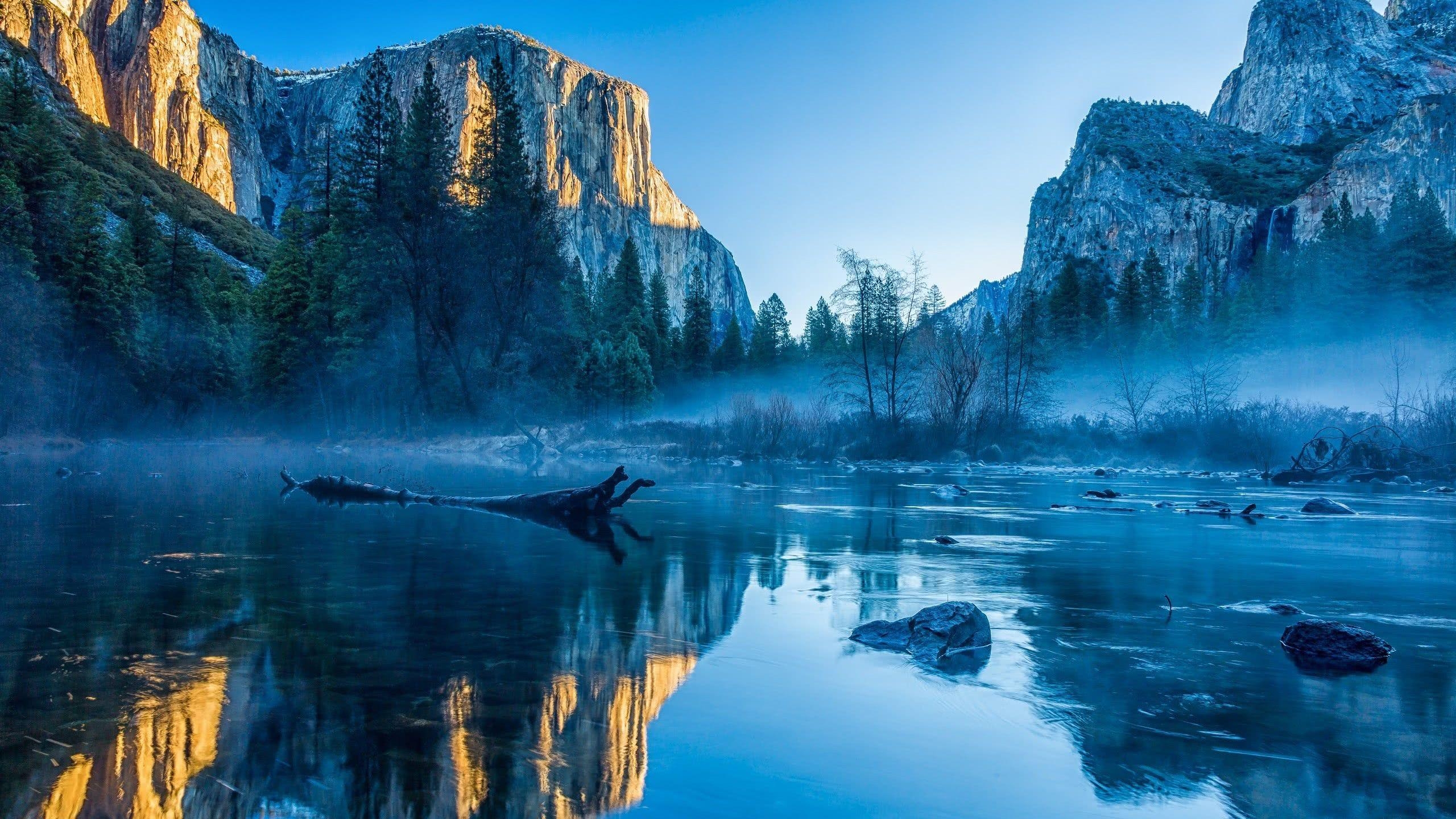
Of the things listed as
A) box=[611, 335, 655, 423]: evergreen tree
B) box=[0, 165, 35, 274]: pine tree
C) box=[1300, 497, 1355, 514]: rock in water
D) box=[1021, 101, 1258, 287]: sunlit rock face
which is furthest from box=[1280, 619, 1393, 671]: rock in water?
box=[1021, 101, 1258, 287]: sunlit rock face

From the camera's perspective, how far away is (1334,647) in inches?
218

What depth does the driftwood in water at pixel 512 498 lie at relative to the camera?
13.3 meters

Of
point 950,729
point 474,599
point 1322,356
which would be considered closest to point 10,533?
point 474,599

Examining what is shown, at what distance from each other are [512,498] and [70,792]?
11154mm

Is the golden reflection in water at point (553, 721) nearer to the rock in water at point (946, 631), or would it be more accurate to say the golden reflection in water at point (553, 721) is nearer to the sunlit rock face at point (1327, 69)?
the rock in water at point (946, 631)

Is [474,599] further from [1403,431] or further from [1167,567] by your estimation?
[1403,431]

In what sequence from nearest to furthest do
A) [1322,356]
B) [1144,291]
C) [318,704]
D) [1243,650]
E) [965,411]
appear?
[318,704], [1243,650], [965,411], [1322,356], [1144,291]

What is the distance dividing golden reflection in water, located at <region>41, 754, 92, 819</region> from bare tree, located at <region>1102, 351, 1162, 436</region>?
3971 cm

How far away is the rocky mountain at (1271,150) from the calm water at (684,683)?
378ft

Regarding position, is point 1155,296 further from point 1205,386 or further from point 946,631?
point 946,631

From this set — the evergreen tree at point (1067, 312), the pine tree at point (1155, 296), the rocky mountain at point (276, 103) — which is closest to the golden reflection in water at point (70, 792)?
the evergreen tree at point (1067, 312)

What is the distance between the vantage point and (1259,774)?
356 cm

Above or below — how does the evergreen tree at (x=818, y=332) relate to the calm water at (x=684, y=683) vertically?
above

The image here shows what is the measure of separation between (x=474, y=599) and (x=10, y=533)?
7116 mm
